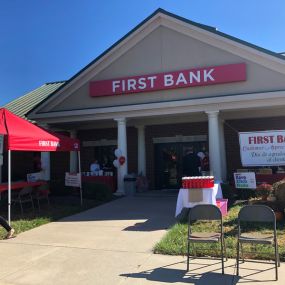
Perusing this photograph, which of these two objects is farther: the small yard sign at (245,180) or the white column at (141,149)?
the white column at (141,149)

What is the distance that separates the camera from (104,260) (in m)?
6.64

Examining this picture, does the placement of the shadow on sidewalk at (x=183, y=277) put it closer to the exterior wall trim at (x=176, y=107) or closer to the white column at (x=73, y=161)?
the exterior wall trim at (x=176, y=107)

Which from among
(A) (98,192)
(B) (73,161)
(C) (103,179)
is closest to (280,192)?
(A) (98,192)

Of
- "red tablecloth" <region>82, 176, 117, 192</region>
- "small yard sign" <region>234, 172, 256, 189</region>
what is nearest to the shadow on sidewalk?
"small yard sign" <region>234, 172, 256, 189</region>

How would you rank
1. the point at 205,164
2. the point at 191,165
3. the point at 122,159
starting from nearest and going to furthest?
the point at 122,159, the point at 191,165, the point at 205,164

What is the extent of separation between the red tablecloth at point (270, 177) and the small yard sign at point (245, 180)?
1494 mm

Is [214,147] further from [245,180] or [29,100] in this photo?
[29,100]

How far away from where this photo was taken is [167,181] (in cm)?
1834

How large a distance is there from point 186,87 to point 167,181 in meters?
5.20

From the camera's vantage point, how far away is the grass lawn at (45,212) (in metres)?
9.95

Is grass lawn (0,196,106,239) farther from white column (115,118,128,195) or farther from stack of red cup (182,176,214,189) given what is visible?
stack of red cup (182,176,214,189)

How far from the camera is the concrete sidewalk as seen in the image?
5664mm

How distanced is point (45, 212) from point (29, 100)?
12.6 m

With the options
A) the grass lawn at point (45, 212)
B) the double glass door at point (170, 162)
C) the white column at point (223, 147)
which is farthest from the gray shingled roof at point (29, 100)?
the white column at point (223, 147)
